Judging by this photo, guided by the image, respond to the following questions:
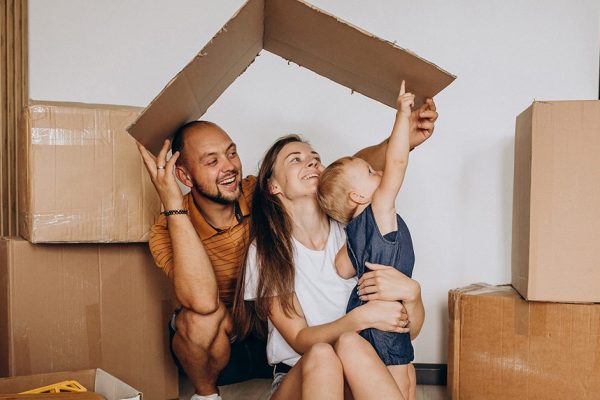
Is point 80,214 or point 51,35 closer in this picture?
point 80,214

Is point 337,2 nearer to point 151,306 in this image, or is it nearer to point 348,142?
point 348,142

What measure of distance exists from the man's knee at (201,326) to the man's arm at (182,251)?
0.03m

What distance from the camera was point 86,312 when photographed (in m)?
1.72

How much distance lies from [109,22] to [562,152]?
158cm

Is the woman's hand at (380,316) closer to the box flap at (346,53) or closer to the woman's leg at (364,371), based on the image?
the woman's leg at (364,371)

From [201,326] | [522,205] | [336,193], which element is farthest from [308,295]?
[522,205]

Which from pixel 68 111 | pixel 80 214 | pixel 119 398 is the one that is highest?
pixel 68 111

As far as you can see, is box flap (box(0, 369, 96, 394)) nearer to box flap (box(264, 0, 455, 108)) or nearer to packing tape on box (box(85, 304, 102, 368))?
packing tape on box (box(85, 304, 102, 368))

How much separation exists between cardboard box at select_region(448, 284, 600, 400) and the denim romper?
17.0 inches

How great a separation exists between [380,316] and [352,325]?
63 millimetres

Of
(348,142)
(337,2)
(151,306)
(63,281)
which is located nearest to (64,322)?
(63,281)

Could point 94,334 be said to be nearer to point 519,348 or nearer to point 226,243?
point 226,243

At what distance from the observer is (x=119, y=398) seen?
1243mm

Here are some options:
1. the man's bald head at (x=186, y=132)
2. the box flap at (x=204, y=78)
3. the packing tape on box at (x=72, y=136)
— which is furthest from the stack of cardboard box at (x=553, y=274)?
the packing tape on box at (x=72, y=136)
